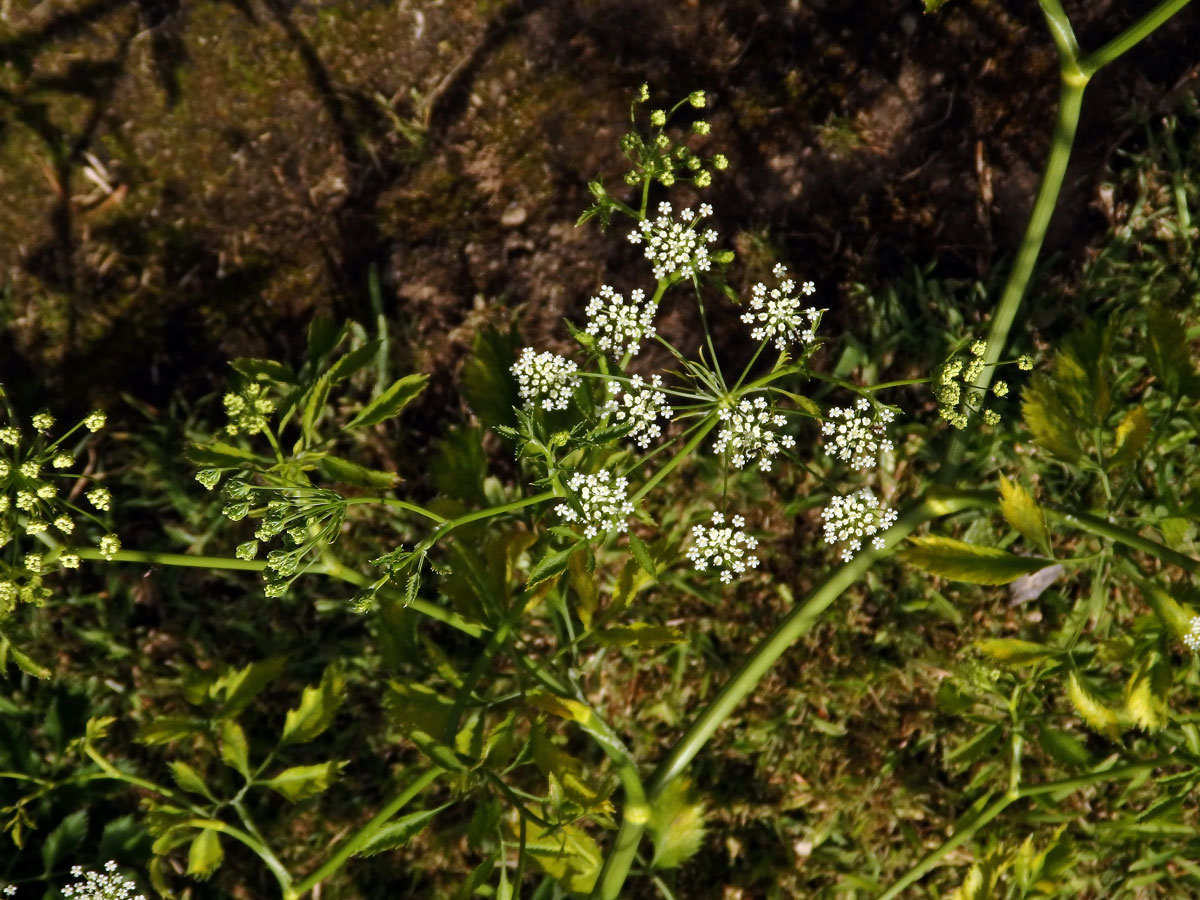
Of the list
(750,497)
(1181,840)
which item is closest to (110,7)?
(750,497)

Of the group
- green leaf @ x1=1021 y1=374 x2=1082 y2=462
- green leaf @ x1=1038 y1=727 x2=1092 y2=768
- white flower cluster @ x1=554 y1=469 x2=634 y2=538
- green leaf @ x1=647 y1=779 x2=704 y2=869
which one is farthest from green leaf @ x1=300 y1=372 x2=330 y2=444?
green leaf @ x1=1038 y1=727 x2=1092 y2=768

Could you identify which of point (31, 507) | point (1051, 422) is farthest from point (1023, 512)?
point (31, 507)

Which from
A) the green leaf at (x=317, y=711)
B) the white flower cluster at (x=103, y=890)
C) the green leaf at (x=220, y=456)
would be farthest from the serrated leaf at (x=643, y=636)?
the white flower cluster at (x=103, y=890)

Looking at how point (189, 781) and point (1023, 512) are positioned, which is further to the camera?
point (189, 781)

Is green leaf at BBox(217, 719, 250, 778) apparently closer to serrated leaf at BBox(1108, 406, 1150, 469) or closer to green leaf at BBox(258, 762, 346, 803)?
green leaf at BBox(258, 762, 346, 803)

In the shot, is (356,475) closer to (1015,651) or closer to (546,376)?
(546,376)
